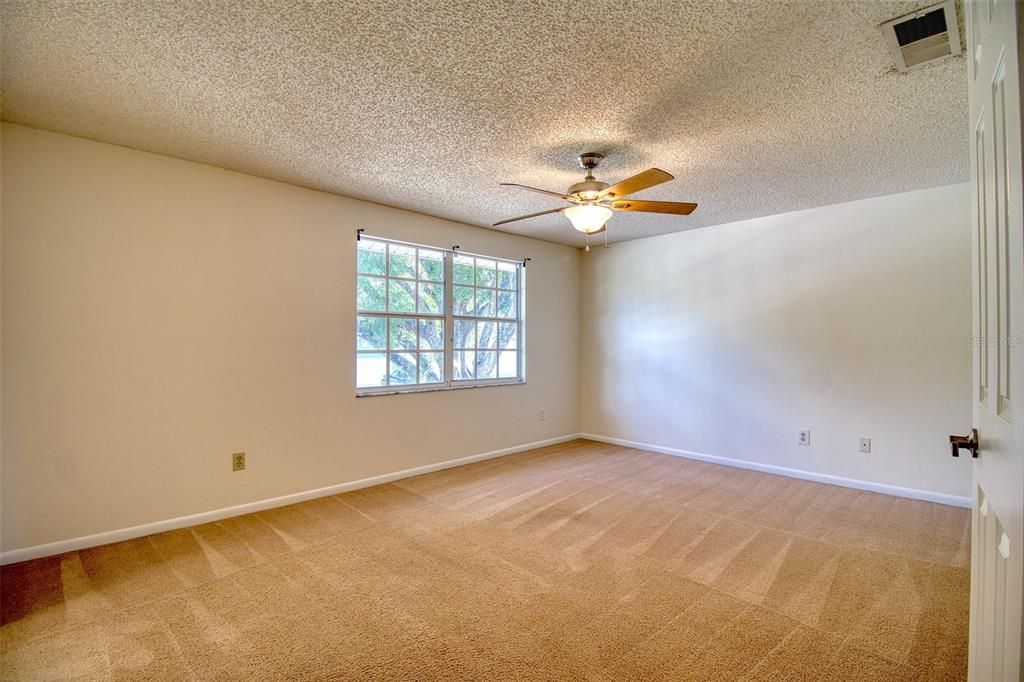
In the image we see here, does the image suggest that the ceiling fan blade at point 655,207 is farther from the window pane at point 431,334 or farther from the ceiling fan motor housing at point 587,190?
the window pane at point 431,334

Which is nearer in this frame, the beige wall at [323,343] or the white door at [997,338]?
the white door at [997,338]

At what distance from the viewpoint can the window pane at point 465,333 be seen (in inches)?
A: 181

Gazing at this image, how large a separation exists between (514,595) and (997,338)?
2005mm

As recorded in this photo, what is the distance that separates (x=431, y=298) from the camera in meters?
4.36

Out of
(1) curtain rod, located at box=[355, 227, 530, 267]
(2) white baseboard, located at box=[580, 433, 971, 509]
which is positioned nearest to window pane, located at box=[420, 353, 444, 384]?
(1) curtain rod, located at box=[355, 227, 530, 267]

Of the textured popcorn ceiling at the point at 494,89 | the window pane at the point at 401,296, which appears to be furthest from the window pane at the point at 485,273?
the textured popcorn ceiling at the point at 494,89

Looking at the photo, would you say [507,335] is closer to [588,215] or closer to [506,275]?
[506,275]

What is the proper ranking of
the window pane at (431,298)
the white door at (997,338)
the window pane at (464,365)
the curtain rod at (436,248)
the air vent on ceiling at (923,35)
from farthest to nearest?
the window pane at (464,365) < the window pane at (431,298) < the curtain rod at (436,248) < the air vent on ceiling at (923,35) < the white door at (997,338)

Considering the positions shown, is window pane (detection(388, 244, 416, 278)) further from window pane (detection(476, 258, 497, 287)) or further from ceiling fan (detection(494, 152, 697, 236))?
ceiling fan (detection(494, 152, 697, 236))

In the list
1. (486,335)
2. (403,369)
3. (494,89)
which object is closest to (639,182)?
(494,89)

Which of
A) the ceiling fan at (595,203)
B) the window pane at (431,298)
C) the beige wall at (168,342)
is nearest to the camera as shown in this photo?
the beige wall at (168,342)

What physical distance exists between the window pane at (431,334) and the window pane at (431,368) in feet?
0.26

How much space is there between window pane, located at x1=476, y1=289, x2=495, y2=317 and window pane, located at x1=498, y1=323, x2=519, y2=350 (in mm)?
209

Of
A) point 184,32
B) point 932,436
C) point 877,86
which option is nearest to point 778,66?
point 877,86
